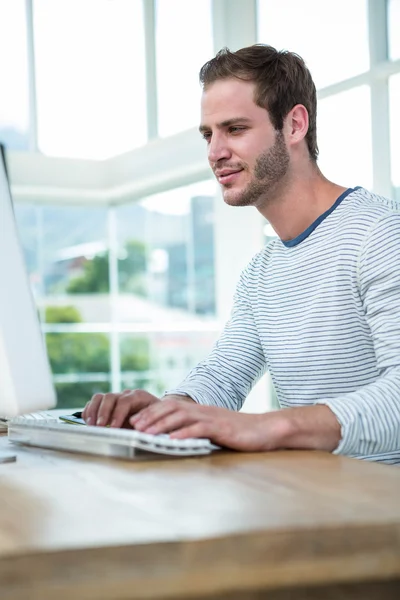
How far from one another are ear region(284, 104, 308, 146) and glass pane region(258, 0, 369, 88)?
4.14ft

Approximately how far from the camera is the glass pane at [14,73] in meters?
4.45

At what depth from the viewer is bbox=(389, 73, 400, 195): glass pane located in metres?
2.92

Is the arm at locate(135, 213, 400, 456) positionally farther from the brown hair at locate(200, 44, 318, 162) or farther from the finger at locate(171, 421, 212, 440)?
the brown hair at locate(200, 44, 318, 162)

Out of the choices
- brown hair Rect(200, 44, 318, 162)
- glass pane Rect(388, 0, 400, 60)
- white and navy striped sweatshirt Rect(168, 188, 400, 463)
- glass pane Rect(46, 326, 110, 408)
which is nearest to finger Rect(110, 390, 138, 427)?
white and navy striped sweatshirt Rect(168, 188, 400, 463)

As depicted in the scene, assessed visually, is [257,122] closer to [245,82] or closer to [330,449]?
[245,82]

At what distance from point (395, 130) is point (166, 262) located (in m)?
7.35

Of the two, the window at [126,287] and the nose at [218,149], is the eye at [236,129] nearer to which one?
the nose at [218,149]

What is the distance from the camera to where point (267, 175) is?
6.02ft

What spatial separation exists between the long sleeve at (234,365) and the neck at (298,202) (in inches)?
5.7

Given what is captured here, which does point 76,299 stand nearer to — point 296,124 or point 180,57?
point 180,57

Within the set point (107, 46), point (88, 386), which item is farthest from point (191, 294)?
point (107, 46)

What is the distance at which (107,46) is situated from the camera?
472cm

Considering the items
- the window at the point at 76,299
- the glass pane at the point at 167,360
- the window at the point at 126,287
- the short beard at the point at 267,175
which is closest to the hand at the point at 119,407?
the short beard at the point at 267,175

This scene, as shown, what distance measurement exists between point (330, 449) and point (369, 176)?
2006 millimetres
